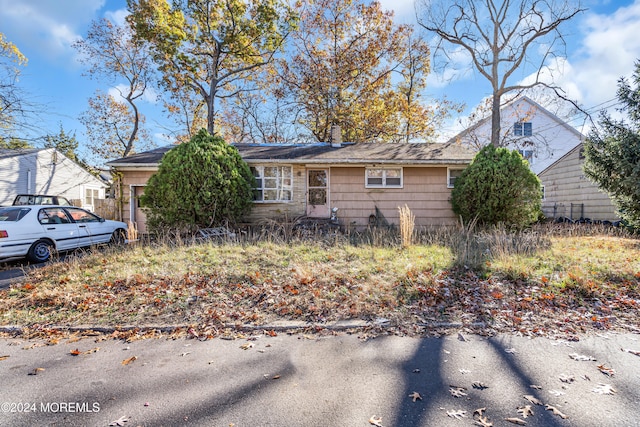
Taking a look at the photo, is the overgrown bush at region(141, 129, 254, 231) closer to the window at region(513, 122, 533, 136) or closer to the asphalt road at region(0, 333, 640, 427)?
the asphalt road at region(0, 333, 640, 427)

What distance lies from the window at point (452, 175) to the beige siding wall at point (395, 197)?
0.43 feet

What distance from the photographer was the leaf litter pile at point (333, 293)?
4.08m

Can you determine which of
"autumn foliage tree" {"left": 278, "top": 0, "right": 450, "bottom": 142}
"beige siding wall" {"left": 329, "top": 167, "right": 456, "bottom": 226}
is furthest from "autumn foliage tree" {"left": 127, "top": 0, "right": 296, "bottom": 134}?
"beige siding wall" {"left": 329, "top": 167, "right": 456, "bottom": 226}

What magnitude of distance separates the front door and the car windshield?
845cm

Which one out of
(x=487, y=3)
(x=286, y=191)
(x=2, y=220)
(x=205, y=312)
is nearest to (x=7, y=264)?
(x=2, y=220)

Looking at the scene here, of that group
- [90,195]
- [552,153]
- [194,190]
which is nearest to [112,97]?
[90,195]

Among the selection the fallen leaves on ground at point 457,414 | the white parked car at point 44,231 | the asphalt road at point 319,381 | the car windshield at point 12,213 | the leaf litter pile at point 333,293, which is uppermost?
the car windshield at point 12,213

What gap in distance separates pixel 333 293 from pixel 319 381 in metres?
2.08

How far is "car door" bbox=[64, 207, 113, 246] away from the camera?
875 centimetres

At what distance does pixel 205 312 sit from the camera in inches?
169

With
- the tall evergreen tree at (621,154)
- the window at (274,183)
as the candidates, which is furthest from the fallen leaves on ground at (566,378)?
the window at (274,183)

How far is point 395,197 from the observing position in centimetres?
1260

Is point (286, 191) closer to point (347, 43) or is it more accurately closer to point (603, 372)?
point (603, 372)

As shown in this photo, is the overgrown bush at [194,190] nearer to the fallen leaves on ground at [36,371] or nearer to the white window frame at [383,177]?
the white window frame at [383,177]
